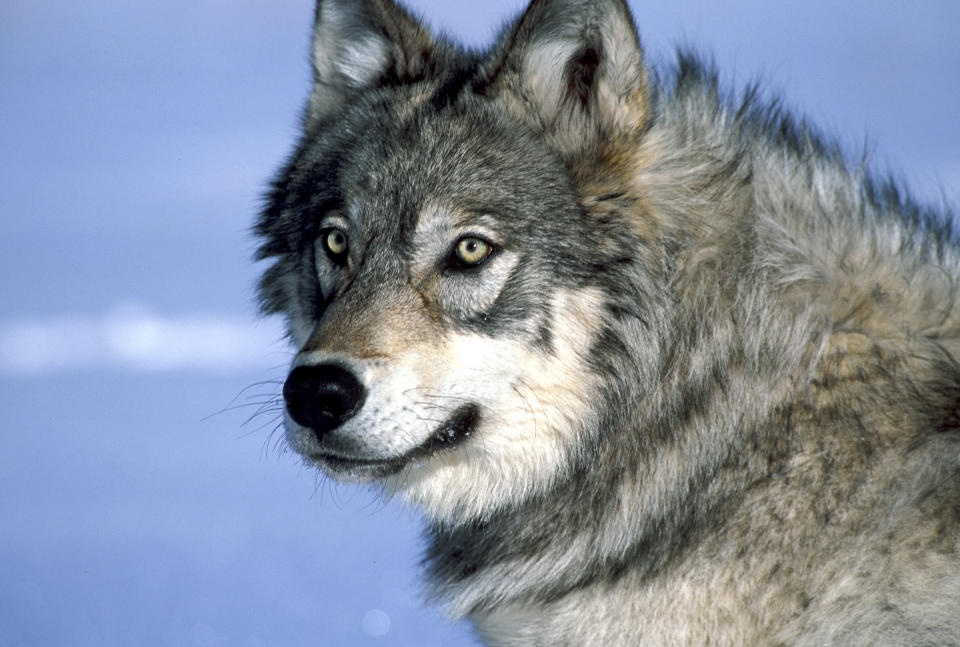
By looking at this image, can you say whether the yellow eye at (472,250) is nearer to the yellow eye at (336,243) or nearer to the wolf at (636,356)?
the wolf at (636,356)

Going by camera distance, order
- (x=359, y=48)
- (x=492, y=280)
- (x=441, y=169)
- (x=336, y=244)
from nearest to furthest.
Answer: (x=492, y=280)
(x=441, y=169)
(x=336, y=244)
(x=359, y=48)

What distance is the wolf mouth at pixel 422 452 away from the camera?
387 centimetres

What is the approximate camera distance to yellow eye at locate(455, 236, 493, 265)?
156 inches

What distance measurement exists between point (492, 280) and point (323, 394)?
78 centimetres

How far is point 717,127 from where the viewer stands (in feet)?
13.8

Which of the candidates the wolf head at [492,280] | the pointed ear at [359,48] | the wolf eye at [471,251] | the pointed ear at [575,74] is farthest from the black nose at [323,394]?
the pointed ear at [359,48]

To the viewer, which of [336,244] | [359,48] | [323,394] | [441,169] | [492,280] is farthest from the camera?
[359,48]

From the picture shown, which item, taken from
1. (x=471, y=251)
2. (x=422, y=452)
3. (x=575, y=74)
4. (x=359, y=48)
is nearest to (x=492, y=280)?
(x=471, y=251)

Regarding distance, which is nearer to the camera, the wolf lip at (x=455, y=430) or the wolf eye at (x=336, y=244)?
the wolf lip at (x=455, y=430)

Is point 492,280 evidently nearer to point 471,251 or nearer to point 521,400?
point 471,251

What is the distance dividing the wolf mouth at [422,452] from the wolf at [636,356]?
11mm

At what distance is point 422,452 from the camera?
3.93m

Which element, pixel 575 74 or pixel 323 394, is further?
pixel 575 74

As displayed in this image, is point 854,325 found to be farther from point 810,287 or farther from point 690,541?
point 690,541
